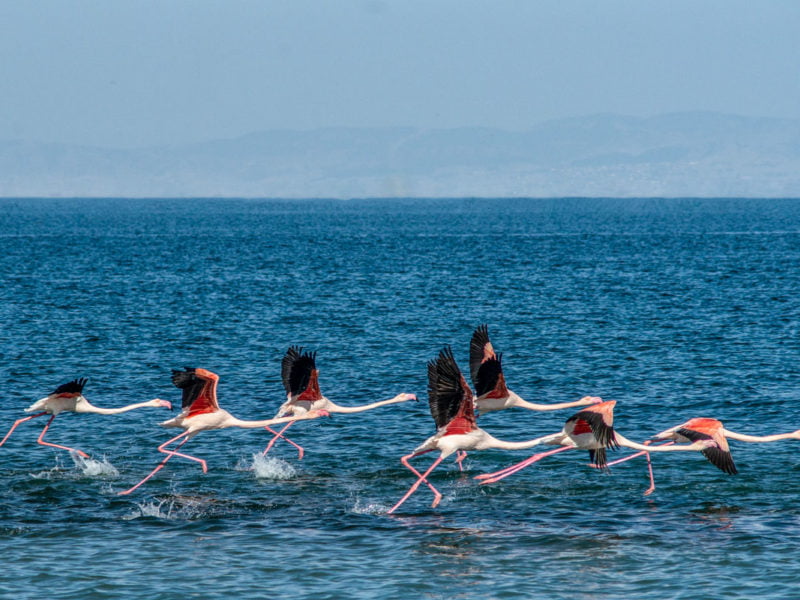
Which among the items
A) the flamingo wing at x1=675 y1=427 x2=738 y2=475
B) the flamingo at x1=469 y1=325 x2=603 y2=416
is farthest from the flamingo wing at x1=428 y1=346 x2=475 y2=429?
the flamingo wing at x1=675 y1=427 x2=738 y2=475

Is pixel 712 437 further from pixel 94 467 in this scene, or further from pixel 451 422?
pixel 94 467

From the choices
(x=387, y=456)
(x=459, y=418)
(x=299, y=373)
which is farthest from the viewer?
(x=387, y=456)

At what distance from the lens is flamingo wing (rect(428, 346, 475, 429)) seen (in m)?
23.0

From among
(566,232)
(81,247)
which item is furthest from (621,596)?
(566,232)

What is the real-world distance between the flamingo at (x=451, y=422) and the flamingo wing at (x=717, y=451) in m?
2.92

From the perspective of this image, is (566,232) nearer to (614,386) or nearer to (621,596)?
(614,386)

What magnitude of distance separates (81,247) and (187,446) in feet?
305

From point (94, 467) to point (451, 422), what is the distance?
878cm

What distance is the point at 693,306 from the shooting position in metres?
63.0

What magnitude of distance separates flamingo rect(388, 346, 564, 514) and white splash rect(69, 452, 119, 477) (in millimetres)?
7089

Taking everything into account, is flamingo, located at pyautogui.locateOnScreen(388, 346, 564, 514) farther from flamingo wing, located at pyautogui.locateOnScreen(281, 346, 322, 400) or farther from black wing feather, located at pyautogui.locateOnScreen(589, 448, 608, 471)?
flamingo wing, located at pyautogui.locateOnScreen(281, 346, 322, 400)

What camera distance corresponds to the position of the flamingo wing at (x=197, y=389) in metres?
25.4

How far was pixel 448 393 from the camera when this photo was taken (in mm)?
23500

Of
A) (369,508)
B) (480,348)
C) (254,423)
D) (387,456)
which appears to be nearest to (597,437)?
(369,508)
